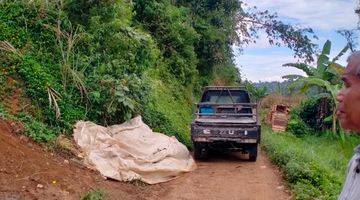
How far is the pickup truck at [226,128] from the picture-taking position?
11.5 metres

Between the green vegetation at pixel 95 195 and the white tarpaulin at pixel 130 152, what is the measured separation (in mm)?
1308

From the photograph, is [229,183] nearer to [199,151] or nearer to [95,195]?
[199,151]

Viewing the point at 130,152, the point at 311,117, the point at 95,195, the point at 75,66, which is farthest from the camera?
the point at 311,117

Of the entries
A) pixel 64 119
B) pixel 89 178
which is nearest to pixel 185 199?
pixel 89 178

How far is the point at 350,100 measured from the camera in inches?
55.4

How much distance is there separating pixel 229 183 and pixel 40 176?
4029 millimetres

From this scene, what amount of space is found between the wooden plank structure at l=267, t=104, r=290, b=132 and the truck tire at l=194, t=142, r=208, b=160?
12.2 meters

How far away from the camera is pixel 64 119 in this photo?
32.3 ft

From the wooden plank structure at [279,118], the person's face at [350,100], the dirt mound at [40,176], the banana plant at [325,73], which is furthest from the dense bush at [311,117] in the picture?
the person's face at [350,100]

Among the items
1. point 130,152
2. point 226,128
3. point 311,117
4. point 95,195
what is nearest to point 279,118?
point 311,117

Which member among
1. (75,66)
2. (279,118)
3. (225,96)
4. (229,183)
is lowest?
(279,118)

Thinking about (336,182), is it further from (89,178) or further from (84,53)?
(84,53)

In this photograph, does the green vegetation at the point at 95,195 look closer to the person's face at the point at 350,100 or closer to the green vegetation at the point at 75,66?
the green vegetation at the point at 75,66

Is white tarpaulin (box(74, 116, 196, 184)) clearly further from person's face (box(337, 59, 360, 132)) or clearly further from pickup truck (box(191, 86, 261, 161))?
person's face (box(337, 59, 360, 132))
